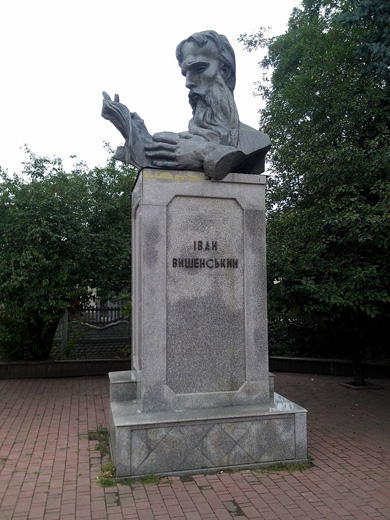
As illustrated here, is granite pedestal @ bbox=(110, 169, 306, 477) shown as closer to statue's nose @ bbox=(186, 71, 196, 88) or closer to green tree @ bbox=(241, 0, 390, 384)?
statue's nose @ bbox=(186, 71, 196, 88)

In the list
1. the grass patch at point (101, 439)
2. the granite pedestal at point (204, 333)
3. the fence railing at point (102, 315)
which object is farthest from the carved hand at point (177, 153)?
the fence railing at point (102, 315)

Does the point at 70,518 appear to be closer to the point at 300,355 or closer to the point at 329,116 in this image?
the point at 329,116

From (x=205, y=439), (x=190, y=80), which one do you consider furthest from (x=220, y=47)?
(x=205, y=439)

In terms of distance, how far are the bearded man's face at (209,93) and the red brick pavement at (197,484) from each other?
4.09 metres

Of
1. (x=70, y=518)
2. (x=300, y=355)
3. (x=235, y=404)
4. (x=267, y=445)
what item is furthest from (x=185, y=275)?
(x=300, y=355)

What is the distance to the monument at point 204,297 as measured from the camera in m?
5.16

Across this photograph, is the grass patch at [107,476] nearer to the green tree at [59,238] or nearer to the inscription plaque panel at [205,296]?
the inscription plaque panel at [205,296]

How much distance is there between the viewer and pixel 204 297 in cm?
564

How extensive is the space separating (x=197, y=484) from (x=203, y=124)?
4.35m

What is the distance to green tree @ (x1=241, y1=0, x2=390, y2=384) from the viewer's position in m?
9.04

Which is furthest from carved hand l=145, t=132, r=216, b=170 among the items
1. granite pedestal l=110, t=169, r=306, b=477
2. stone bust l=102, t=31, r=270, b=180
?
granite pedestal l=110, t=169, r=306, b=477

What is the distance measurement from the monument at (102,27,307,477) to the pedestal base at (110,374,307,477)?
0.04 feet

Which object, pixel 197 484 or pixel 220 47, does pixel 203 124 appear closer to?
pixel 220 47

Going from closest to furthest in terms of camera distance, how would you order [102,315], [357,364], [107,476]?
[107,476]
[357,364]
[102,315]
